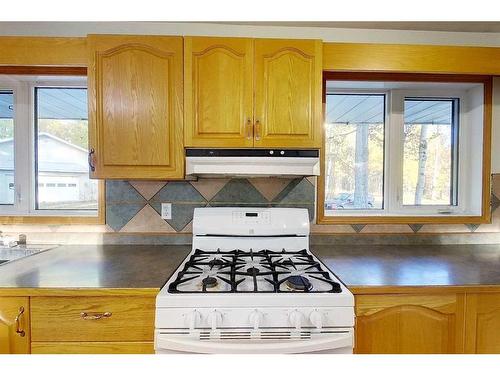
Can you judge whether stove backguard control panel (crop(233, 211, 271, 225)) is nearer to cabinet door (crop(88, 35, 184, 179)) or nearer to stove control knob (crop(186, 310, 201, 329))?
cabinet door (crop(88, 35, 184, 179))

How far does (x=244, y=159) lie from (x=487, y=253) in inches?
57.3

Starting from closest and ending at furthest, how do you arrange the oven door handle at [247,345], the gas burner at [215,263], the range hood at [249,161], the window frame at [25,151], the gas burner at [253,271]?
the oven door handle at [247,345], the gas burner at [253,271], the gas burner at [215,263], the range hood at [249,161], the window frame at [25,151]

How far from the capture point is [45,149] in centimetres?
189

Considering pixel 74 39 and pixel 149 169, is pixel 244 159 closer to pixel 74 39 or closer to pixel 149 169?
pixel 149 169

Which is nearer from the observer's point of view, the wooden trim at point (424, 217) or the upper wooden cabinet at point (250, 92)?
the upper wooden cabinet at point (250, 92)

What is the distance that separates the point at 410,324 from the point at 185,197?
4.28 ft

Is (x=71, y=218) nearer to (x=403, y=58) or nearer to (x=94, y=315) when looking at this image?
(x=94, y=315)

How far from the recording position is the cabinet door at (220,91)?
1.45 metres

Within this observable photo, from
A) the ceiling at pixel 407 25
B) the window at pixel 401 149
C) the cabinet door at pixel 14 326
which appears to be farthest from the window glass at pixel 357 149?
the cabinet door at pixel 14 326

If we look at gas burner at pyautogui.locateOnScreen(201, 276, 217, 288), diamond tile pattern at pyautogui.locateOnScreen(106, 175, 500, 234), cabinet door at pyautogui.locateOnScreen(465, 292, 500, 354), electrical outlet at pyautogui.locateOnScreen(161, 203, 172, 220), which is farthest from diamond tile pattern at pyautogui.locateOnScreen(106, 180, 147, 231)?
cabinet door at pyautogui.locateOnScreen(465, 292, 500, 354)

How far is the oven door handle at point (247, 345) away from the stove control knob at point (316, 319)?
0.05 metres

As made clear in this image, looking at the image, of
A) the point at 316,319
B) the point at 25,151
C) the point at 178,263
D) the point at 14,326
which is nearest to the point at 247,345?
the point at 316,319

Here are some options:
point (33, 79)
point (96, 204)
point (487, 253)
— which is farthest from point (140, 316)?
point (487, 253)

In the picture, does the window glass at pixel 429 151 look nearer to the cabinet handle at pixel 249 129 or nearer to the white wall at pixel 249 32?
the white wall at pixel 249 32
